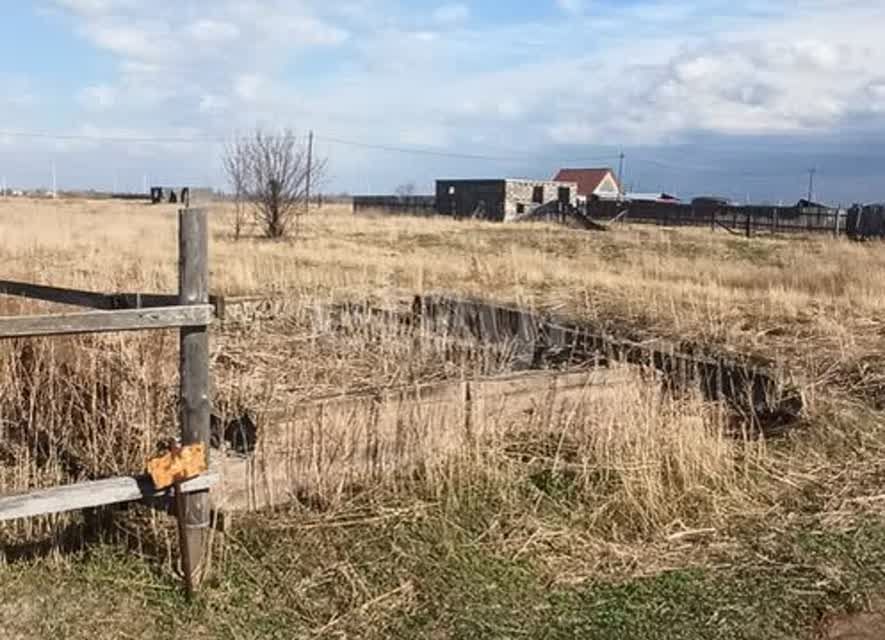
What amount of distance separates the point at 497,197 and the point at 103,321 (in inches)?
2149

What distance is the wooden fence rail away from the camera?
3.54 metres

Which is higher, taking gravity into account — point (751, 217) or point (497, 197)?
point (497, 197)

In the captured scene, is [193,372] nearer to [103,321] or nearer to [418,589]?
[103,321]

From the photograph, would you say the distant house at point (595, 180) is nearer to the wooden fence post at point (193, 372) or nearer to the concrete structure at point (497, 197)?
the concrete structure at point (497, 197)

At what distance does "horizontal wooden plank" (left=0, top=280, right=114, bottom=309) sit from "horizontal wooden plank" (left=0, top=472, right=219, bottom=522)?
1202 millimetres

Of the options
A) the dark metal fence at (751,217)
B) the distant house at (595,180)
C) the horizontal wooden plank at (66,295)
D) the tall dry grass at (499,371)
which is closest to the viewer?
the horizontal wooden plank at (66,295)

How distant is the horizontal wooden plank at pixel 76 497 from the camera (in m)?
3.48

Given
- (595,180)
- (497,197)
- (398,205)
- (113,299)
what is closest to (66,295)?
(113,299)

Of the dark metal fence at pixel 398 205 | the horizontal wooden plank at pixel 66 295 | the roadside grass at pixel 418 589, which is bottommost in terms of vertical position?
the roadside grass at pixel 418 589

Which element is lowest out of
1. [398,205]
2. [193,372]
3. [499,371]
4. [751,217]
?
[499,371]

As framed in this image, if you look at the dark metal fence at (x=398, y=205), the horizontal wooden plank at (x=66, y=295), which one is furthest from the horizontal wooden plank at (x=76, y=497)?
the dark metal fence at (x=398, y=205)

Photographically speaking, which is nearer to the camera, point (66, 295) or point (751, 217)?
point (66, 295)

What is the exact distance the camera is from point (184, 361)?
3.88 m

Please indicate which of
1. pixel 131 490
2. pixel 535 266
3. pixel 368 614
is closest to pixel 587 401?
pixel 368 614
